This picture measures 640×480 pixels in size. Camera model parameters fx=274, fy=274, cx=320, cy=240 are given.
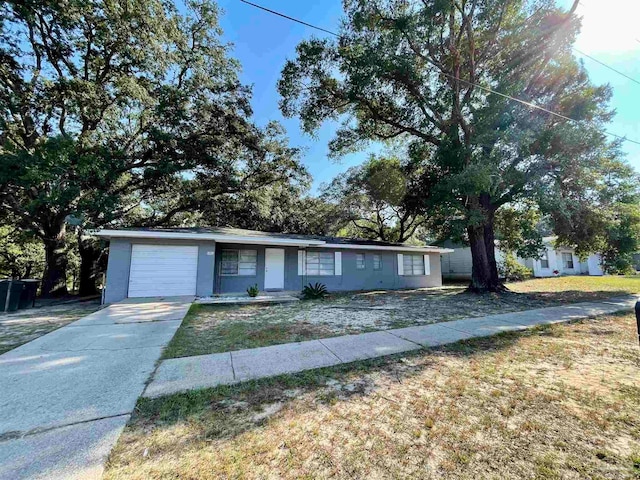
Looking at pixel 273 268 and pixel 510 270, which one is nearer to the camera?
pixel 273 268

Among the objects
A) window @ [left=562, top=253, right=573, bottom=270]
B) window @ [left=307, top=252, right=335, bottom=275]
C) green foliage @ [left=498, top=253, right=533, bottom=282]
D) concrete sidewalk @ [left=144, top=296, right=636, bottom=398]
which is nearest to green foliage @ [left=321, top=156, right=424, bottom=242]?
green foliage @ [left=498, top=253, right=533, bottom=282]

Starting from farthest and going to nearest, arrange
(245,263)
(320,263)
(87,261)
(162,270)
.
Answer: (87,261), (320,263), (245,263), (162,270)

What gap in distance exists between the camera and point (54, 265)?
14227mm

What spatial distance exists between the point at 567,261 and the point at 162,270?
98.0 feet

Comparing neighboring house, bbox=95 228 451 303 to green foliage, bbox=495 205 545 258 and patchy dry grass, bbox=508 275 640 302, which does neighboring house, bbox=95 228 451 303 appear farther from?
patchy dry grass, bbox=508 275 640 302

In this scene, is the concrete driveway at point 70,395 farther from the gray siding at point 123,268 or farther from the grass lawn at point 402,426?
the gray siding at point 123,268

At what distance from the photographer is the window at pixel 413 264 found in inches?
633

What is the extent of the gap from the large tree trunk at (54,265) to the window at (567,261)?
3519 centimetres

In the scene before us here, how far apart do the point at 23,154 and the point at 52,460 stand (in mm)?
13623

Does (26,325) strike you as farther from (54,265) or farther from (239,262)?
(54,265)

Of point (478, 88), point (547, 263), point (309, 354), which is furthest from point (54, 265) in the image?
point (547, 263)

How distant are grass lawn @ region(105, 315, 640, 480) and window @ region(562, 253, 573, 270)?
2549 centimetres

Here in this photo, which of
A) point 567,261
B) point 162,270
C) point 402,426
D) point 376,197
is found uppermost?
point 376,197

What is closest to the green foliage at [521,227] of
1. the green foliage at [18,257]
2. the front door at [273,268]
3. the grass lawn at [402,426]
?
the front door at [273,268]
